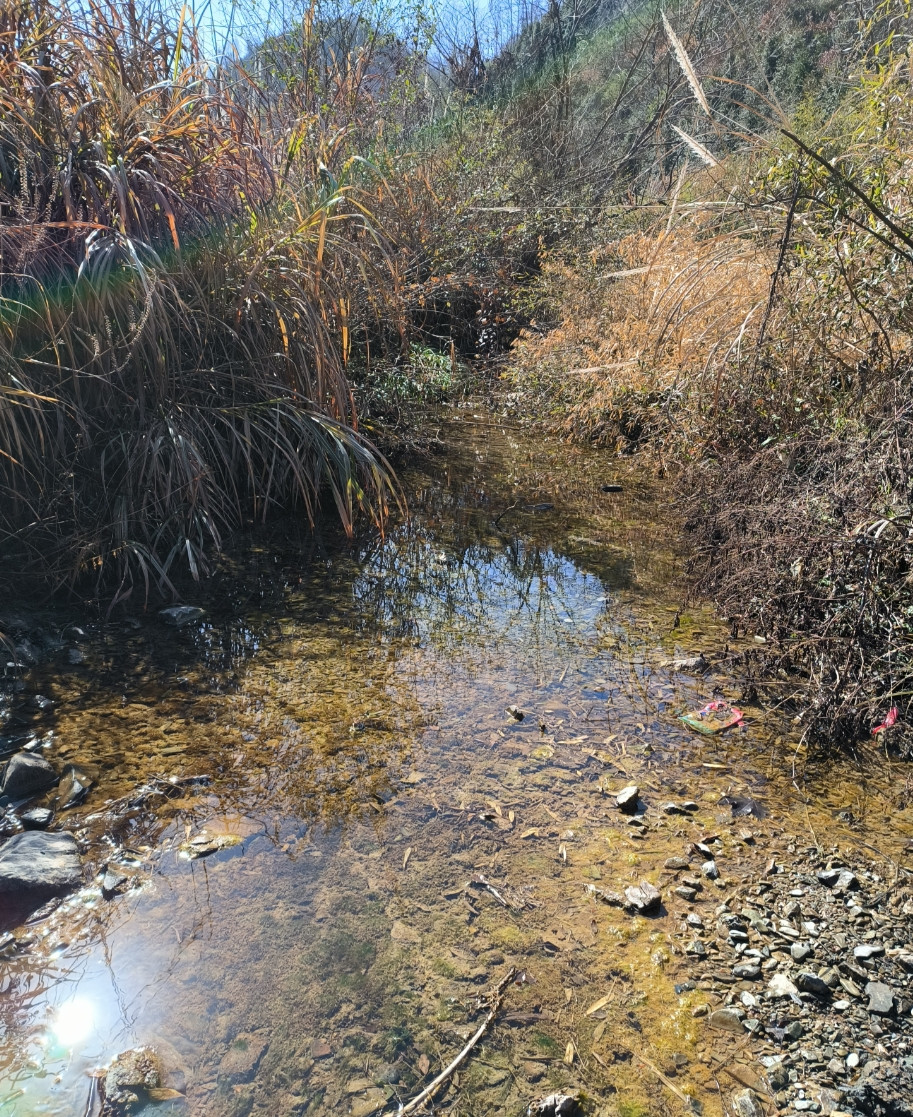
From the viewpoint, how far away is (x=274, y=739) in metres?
2.59

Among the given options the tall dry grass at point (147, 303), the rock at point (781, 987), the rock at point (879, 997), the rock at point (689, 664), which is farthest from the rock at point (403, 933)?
the tall dry grass at point (147, 303)

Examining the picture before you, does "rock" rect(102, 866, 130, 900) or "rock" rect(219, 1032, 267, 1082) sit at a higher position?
"rock" rect(102, 866, 130, 900)

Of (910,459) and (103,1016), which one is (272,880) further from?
(910,459)

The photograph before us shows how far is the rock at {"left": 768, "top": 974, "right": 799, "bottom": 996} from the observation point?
5.58 feet

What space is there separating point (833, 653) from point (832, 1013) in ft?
4.28

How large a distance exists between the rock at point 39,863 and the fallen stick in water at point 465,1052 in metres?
1.04

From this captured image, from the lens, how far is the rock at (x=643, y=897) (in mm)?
1942

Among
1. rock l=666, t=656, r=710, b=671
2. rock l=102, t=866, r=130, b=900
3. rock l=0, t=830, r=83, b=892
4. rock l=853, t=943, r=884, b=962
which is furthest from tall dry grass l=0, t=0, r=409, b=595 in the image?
rock l=853, t=943, r=884, b=962

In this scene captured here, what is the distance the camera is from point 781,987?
67.5 inches

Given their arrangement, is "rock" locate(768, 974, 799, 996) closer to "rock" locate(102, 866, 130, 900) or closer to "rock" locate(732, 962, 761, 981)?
"rock" locate(732, 962, 761, 981)

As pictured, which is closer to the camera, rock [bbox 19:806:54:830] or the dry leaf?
the dry leaf

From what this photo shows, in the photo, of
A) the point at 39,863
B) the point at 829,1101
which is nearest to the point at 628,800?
the point at 829,1101

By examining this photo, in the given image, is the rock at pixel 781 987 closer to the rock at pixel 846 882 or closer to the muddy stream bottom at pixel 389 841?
the muddy stream bottom at pixel 389 841

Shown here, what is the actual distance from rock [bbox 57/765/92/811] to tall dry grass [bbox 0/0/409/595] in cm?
107
